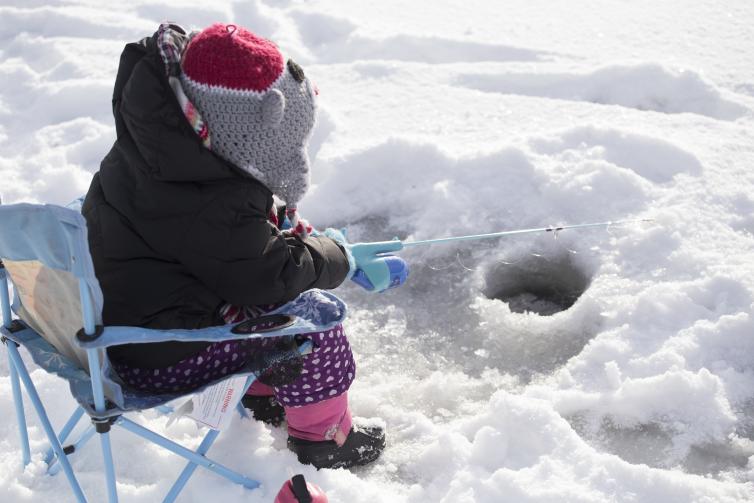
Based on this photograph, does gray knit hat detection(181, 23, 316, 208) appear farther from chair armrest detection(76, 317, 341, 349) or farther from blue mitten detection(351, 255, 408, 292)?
blue mitten detection(351, 255, 408, 292)

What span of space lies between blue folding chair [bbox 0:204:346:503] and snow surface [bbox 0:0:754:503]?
0.99 feet

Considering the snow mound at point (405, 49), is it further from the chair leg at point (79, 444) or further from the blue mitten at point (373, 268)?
A: the chair leg at point (79, 444)

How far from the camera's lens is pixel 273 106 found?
6.49 ft

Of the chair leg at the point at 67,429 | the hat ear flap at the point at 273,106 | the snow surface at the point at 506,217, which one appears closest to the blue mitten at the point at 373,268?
the snow surface at the point at 506,217

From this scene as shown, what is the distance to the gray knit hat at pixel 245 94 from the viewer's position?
1.97 metres

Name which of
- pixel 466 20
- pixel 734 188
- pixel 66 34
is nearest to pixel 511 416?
pixel 734 188

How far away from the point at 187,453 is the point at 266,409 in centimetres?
55

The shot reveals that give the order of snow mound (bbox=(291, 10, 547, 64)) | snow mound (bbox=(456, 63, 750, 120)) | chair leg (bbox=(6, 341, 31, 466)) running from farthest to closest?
snow mound (bbox=(291, 10, 547, 64)) < snow mound (bbox=(456, 63, 750, 120)) < chair leg (bbox=(6, 341, 31, 466))

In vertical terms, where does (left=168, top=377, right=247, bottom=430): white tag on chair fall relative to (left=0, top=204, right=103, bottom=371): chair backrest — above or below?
below

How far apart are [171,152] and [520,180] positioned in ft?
6.73

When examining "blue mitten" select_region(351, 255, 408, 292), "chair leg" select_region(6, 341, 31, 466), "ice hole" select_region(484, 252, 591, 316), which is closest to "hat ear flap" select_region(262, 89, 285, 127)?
"blue mitten" select_region(351, 255, 408, 292)

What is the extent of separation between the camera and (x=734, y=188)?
11.1ft

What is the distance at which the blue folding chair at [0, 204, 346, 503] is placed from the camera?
1.72 m

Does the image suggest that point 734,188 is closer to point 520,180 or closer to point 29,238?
point 520,180
